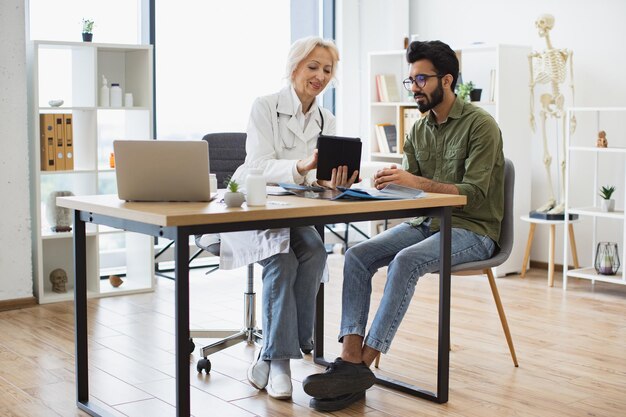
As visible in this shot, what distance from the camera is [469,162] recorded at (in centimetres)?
323

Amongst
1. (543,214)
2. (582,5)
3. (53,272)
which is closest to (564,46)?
(582,5)

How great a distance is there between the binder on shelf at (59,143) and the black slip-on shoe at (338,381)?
2390 mm

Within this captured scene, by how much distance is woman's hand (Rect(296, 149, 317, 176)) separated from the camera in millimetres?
3133

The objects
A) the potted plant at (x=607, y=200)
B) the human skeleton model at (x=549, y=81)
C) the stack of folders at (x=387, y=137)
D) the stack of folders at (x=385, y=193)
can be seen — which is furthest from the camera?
the stack of folders at (x=387, y=137)

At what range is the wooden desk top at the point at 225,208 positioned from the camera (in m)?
2.39

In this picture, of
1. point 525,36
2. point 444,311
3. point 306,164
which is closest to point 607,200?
point 525,36

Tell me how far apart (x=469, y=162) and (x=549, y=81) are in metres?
2.36

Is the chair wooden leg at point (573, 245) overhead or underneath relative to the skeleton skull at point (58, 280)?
Answer: overhead

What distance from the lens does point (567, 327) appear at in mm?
4145

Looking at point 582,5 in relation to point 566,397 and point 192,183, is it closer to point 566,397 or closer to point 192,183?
point 566,397

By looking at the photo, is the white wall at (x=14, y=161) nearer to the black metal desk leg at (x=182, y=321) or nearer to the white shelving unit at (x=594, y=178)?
the black metal desk leg at (x=182, y=321)

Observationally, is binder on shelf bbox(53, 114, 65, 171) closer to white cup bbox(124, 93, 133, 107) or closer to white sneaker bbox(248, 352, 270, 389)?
white cup bbox(124, 93, 133, 107)

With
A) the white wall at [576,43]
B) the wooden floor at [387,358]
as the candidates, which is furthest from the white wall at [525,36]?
the wooden floor at [387,358]

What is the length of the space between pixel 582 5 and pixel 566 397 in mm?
3163
